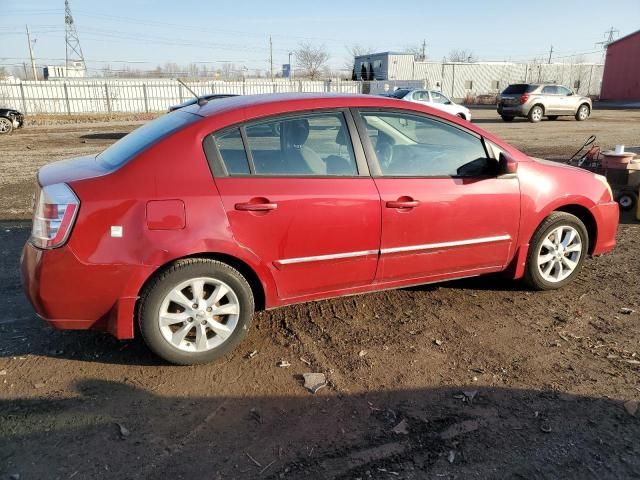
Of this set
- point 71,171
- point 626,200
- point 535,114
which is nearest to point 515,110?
point 535,114

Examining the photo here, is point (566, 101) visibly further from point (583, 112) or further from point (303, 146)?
point (303, 146)

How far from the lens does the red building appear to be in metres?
42.9

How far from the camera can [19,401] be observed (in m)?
2.97

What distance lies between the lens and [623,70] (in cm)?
4447

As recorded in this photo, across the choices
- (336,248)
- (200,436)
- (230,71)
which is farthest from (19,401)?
(230,71)

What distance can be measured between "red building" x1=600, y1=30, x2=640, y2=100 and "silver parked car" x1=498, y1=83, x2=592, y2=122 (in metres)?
22.7

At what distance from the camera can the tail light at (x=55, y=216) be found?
9.77ft

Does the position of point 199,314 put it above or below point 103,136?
above

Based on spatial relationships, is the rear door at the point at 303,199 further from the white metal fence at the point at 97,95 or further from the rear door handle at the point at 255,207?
the white metal fence at the point at 97,95

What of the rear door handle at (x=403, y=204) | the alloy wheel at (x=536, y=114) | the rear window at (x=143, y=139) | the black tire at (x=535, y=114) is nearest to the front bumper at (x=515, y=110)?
the black tire at (x=535, y=114)

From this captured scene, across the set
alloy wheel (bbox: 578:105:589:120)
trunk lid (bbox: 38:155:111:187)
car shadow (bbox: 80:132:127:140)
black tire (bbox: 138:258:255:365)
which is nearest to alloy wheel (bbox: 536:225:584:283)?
black tire (bbox: 138:258:255:365)

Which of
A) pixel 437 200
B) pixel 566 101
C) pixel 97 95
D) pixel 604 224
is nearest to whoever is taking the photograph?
pixel 437 200

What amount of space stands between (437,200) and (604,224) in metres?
1.84

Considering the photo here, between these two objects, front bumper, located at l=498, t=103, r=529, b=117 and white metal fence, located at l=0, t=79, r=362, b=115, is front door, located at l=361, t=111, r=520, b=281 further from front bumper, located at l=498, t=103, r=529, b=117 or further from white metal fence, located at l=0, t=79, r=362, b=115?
white metal fence, located at l=0, t=79, r=362, b=115
